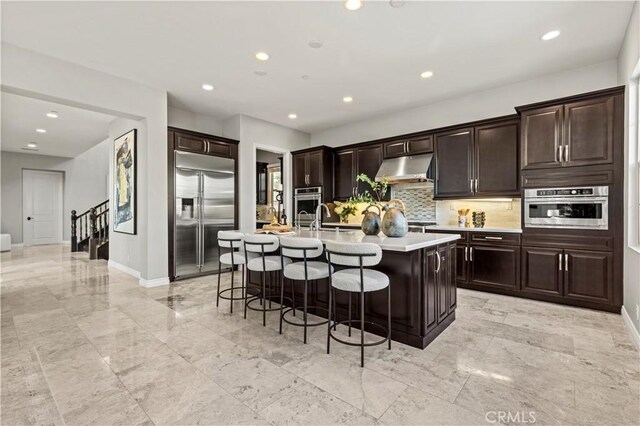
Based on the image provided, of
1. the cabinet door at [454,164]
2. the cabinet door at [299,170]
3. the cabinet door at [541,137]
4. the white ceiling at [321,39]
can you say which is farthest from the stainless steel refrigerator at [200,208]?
the cabinet door at [541,137]

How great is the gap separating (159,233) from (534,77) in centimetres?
613

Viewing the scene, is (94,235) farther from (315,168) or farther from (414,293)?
(414,293)

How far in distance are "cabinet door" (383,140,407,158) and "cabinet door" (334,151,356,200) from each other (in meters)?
0.80

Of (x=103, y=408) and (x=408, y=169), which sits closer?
(x=103, y=408)

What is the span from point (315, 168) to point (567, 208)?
4305 mm

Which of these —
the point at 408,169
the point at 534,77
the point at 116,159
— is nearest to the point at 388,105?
the point at 408,169

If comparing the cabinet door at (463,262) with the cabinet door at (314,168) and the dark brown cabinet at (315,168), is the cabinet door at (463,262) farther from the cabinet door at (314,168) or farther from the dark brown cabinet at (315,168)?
the cabinet door at (314,168)

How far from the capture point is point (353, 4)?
2691 mm

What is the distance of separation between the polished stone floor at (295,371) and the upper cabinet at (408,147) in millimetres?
2794

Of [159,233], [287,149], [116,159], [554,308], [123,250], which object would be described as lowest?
[554,308]

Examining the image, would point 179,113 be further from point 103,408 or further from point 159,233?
point 103,408

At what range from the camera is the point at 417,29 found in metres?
3.09

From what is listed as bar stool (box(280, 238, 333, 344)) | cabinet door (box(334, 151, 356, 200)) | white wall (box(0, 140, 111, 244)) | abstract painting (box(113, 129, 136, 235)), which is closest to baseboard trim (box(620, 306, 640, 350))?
bar stool (box(280, 238, 333, 344))

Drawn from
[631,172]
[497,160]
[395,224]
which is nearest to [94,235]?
[395,224]
